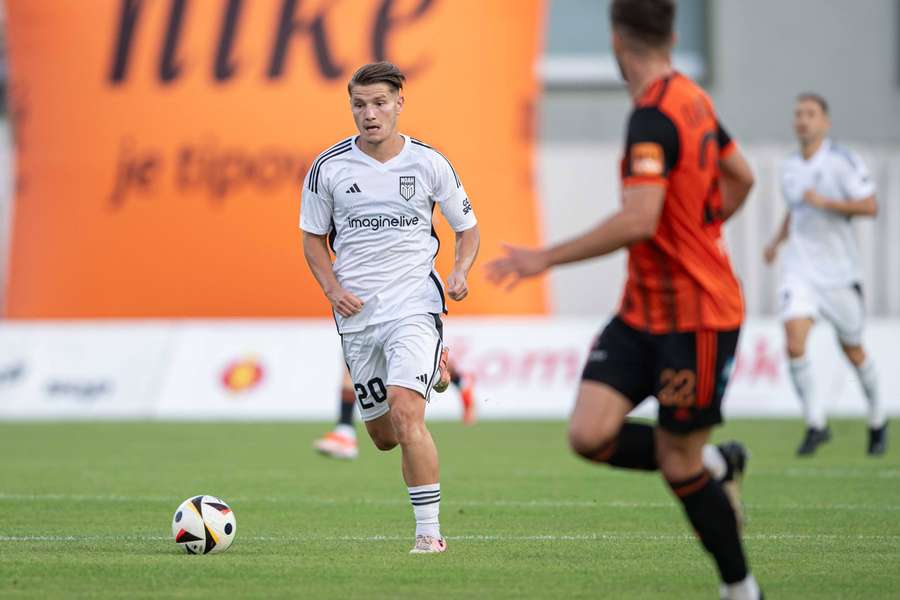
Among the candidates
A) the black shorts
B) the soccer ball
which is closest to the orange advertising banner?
the soccer ball

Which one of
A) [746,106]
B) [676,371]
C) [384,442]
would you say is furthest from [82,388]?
[676,371]

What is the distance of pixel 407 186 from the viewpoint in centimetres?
737

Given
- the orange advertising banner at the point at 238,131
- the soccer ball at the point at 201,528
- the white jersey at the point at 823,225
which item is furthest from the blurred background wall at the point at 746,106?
the soccer ball at the point at 201,528

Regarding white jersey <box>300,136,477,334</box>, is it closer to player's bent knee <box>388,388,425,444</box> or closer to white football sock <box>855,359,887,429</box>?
player's bent knee <box>388,388,425,444</box>

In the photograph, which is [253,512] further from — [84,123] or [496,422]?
[84,123]

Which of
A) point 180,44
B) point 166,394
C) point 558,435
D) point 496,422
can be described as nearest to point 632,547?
point 558,435

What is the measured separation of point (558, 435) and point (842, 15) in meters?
11.8

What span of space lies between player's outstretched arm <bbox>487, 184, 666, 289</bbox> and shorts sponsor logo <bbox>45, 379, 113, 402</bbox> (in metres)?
12.7

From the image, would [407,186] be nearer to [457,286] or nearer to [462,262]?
[462,262]

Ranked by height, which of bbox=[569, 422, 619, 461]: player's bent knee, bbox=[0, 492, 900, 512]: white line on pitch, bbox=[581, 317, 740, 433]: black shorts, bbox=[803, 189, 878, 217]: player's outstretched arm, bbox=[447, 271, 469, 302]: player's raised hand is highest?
bbox=[803, 189, 878, 217]: player's outstretched arm

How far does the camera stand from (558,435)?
14.9m

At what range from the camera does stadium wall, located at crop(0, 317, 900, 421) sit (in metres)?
17.1

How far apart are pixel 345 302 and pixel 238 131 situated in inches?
434

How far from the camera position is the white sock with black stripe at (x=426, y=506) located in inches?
279
